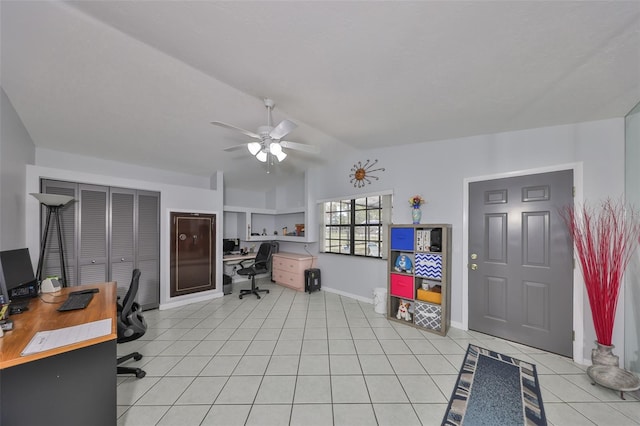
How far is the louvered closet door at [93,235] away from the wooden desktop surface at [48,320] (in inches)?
44.1

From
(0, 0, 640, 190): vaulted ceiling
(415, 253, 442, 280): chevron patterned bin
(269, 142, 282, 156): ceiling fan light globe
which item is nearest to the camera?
(0, 0, 640, 190): vaulted ceiling

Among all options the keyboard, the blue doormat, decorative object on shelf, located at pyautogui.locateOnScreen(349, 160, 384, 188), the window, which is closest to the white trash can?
the window

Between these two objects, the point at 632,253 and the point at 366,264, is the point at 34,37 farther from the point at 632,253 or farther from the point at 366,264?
the point at 632,253

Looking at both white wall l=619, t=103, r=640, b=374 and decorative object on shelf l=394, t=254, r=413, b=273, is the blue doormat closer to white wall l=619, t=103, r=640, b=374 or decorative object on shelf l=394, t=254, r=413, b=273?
white wall l=619, t=103, r=640, b=374

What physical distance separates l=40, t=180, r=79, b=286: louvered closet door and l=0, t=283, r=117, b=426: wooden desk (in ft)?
6.51

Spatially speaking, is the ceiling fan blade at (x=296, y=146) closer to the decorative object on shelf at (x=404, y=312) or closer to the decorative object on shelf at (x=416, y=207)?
the decorative object on shelf at (x=416, y=207)

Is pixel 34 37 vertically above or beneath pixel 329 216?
above

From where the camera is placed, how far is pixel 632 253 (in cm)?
211

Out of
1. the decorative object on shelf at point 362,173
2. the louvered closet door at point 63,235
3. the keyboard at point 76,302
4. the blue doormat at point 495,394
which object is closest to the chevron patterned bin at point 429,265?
the blue doormat at point 495,394

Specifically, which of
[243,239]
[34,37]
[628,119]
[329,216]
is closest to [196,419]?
[34,37]

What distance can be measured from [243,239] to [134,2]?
4794 millimetres

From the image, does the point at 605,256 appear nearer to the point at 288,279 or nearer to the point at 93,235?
the point at 288,279

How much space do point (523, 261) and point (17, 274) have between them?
4979 millimetres

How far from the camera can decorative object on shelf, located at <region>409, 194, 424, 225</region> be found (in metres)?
3.28
